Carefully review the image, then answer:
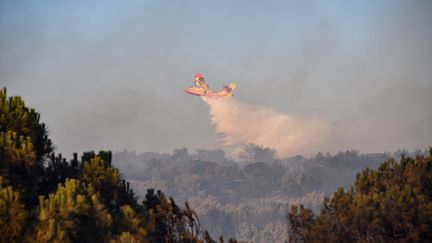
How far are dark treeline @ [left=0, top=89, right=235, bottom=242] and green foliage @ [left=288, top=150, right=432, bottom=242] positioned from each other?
609 inches

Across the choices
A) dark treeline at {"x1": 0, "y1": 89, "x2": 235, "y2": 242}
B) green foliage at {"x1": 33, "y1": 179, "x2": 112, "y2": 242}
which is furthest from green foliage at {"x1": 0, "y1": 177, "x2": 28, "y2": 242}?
green foliage at {"x1": 33, "y1": 179, "x2": 112, "y2": 242}

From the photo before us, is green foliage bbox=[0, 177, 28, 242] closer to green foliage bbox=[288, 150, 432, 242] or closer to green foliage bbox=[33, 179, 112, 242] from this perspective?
green foliage bbox=[33, 179, 112, 242]

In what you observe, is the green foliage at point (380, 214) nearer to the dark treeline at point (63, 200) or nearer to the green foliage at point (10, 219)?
the dark treeline at point (63, 200)

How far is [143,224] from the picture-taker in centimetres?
2683

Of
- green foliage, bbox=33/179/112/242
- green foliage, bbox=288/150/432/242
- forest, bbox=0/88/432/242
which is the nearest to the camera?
green foliage, bbox=33/179/112/242

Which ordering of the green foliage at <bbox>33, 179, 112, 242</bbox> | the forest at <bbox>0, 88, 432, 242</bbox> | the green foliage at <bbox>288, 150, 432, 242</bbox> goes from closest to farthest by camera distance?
1. the green foliage at <bbox>33, 179, 112, 242</bbox>
2. the forest at <bbox>0, 88, 432, 242</bbox>
3. the green foliage at <bbox>288, 150, 432, 242</bbox>

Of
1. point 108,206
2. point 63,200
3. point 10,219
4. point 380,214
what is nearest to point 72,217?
point 63,200

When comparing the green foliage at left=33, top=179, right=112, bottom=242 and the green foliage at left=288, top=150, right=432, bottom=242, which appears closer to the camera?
the green foliage at left=33, top=179, right=112, bottom=242

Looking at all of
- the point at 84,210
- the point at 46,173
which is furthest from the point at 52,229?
the point at 46,173

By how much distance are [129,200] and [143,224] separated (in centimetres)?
284

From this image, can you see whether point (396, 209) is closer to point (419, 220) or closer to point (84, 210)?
point (419, 220)

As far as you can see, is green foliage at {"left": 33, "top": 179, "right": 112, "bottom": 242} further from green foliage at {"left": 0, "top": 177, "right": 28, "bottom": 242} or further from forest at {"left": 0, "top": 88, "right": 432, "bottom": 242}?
green foliage at {"left": 0, "top": 177, "right": 28, "bottom": 242}

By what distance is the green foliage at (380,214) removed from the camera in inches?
1518

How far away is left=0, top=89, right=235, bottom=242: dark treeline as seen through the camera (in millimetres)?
20531
